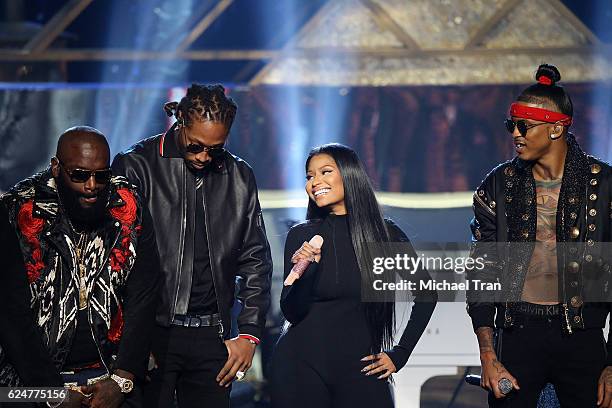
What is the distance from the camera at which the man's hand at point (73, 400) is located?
157 inches

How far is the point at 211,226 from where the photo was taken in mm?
4762

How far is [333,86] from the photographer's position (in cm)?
732

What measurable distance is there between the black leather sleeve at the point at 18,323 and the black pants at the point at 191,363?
758mm

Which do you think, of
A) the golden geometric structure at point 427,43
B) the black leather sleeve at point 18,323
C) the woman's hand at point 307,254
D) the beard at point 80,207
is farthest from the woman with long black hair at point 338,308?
the golden geometric structure at point 427,43

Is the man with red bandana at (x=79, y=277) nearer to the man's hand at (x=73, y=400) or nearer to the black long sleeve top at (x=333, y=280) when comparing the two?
the man's hand at (x=73, y=400)

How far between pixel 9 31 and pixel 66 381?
14.8ft

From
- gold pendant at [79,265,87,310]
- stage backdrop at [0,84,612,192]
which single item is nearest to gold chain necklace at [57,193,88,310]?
gold pendant at [79,265,87,310]

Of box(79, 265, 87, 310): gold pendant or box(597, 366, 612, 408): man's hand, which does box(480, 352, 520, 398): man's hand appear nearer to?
box(597, 366, 612, 408): man's hand

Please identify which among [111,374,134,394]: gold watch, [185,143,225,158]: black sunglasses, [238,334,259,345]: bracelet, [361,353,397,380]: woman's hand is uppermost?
[185,143,225,158]: black sunglasses

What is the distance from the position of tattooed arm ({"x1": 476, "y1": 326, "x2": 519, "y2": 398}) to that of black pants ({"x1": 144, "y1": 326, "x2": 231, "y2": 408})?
1.15 meters

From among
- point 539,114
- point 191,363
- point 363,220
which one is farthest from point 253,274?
point 539,114

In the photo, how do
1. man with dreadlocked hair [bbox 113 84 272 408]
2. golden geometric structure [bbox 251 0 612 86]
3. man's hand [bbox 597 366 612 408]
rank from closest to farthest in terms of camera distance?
1. man's hand [bbox 597 366 612 408]
2. man with dreadlocked hair [bbox 113 84 272 408]
3. golden geometric structure [bbox 251 0 612 86]

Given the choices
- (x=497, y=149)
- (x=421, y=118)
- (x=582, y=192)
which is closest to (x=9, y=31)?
(x=421, y=118)

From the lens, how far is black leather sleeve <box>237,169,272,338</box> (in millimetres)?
4805
